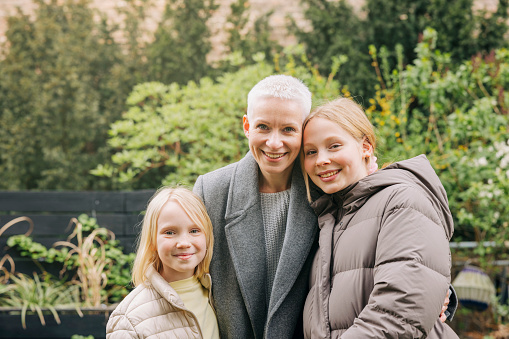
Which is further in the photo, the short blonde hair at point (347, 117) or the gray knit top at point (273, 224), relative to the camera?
the gray knit top at point (273, 224)

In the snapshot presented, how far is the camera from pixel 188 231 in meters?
2.04

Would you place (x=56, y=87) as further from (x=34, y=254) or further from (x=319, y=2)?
(x=319, y=2)

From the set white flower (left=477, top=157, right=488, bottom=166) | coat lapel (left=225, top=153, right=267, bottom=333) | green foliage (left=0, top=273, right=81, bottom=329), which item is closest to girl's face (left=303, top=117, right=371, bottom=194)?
coat lapel (left=225, top=153, right=267, bottom=333)

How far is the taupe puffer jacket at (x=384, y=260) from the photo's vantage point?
147cm

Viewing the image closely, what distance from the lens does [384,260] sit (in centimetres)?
154

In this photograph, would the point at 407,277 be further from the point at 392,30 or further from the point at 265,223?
the point at 392,30

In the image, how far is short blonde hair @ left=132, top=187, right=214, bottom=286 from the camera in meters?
2.05

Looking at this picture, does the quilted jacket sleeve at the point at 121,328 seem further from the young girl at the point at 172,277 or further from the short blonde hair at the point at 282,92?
the short blonde hair at the point at 282,92

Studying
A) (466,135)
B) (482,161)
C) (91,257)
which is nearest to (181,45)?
(91,257)

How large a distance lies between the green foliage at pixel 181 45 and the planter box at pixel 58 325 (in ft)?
10.6

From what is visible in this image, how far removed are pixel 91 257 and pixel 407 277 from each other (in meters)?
3.16

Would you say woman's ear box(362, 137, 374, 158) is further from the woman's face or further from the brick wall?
the brick wall

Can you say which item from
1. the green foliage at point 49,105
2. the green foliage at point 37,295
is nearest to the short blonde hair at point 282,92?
the green foliage at point 37,295

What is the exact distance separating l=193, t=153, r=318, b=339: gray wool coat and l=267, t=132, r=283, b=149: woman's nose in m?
0.24
